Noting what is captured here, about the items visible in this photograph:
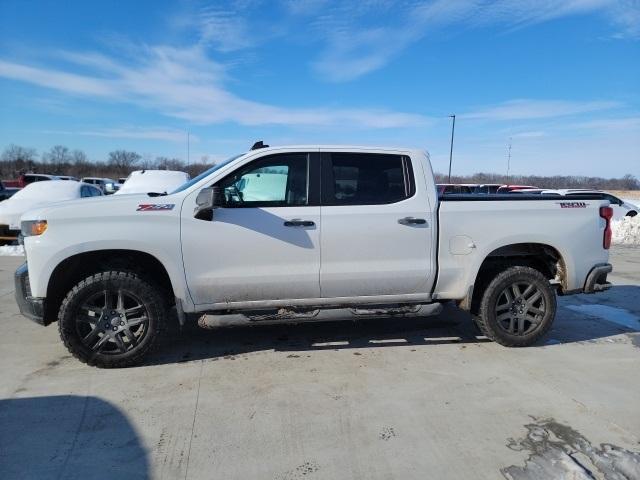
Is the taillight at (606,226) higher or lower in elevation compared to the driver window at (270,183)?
lower

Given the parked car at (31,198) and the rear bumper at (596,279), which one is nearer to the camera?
the rear bumper at (596,279)

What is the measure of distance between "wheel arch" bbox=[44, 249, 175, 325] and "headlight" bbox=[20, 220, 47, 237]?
322mm

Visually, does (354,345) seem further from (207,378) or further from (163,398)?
(163,398)

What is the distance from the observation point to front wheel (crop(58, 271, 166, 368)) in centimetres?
414

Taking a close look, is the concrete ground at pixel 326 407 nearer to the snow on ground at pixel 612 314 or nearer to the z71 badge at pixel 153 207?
the snow on ground at pixel 612 314

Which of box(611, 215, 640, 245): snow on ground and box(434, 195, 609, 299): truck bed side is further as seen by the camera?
box(611, 215, 640, 245): snow on ground

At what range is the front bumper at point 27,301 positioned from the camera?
4121 millimetres

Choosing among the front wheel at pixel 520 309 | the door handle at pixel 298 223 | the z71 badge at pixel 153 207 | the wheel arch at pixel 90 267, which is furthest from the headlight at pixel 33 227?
the front wheel at pixel 520 309

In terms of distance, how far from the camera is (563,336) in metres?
5.38

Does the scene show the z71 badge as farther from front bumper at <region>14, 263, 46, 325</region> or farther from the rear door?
the rear door

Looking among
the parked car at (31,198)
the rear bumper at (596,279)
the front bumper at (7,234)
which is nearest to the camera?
the rear bumper at (596,279)

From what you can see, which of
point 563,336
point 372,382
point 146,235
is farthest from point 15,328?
point 563,336

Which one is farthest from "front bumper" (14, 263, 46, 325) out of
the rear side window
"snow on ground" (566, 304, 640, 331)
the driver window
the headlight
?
"snow on ground" (566, 304, 640, 331)

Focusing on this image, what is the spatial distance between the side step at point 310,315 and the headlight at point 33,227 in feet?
5.03
